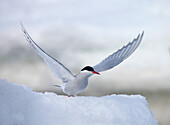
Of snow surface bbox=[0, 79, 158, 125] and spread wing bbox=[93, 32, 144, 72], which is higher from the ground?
spread wing bbox=[93, 32, 144, 72]

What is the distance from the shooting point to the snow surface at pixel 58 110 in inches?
156

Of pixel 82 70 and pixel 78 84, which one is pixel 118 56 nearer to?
pixel 82 70

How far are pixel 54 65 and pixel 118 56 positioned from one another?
1510mm

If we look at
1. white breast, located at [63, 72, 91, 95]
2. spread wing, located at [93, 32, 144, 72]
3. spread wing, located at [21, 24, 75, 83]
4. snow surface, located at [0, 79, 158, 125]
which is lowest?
snow surface, located at [0, 79, 158, 125]

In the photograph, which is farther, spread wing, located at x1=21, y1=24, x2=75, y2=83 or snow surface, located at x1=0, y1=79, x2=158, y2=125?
spread wing, located at x1=21, y1=24, x2=75, y2=83

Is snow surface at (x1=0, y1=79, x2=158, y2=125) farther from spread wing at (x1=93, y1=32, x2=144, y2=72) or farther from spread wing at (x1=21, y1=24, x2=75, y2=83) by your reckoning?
spread wing at (x1=93, y1=32, x2=144, y2=72)

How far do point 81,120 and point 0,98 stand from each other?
138cm

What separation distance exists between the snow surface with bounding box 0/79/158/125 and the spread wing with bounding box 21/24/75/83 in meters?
0.92

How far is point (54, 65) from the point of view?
5.51m

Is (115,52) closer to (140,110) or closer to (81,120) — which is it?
(140,110)

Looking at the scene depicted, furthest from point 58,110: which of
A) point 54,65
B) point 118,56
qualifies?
point 118,56

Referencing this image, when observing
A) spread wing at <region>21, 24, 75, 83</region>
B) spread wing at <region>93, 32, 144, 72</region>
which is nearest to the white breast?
spread wing at <region>21, 24, 75, 83</region>

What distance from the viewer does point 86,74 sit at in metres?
A: 5.25

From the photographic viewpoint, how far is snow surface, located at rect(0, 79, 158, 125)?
397 cm
